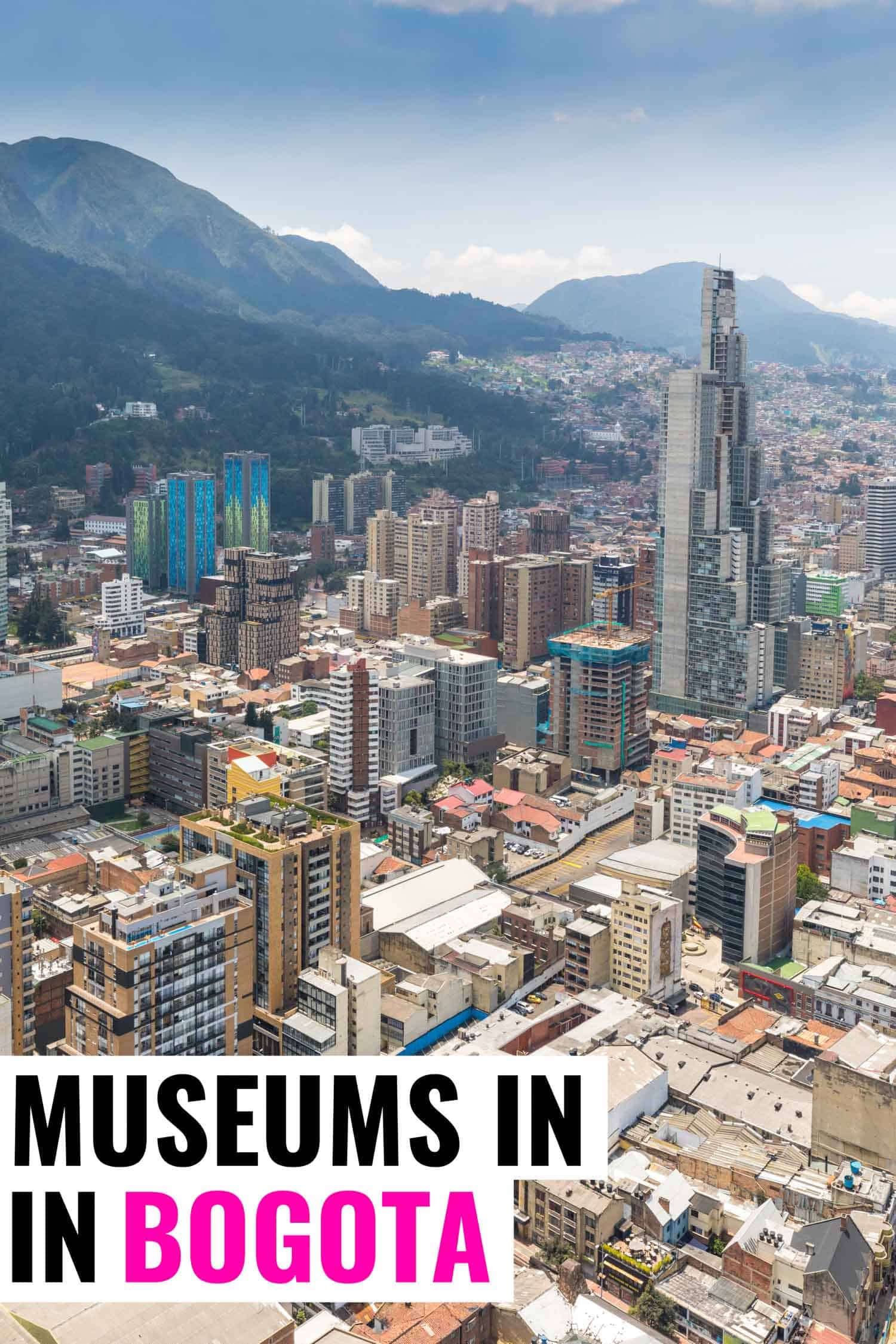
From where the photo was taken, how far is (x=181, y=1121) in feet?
4.94

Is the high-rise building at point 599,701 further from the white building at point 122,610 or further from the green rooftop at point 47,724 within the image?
the white building at point 122,610

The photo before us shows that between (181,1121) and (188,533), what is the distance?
1655cm

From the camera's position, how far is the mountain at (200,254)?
3781cm

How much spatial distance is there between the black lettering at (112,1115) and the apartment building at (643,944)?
5239 mm

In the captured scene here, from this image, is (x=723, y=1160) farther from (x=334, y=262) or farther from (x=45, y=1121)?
(x=334, y=262)

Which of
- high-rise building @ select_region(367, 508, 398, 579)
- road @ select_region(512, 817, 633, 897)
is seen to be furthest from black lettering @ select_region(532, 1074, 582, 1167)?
high-rise building @ select_region(367, 508, 398, 579)

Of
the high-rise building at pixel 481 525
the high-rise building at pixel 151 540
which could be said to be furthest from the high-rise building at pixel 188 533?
the high-rise building at pixel 481 525

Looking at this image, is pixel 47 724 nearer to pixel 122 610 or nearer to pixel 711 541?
pixel 122 610

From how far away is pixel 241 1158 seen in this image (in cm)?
152

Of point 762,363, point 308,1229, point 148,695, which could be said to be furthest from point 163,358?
point 308,1229

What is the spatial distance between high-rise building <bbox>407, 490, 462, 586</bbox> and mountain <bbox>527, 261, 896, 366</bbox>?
30220 mm

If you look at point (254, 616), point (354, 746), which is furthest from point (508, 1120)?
point (254, 616)

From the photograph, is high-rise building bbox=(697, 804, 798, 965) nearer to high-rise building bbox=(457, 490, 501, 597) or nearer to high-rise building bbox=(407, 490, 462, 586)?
high-rise building bbox=(407, 490, 462, 586)

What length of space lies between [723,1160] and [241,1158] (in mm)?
3954
